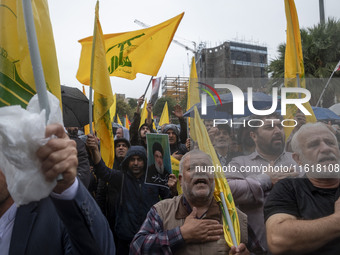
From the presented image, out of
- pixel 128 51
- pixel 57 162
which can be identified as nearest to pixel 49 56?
pixel 57 162

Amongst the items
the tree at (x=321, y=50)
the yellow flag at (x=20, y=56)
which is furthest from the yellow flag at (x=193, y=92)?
the tree at (x=321, y=50)

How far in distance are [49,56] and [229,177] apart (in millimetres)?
1417

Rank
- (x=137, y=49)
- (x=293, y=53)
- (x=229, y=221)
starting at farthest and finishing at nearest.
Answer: (x=137, y=49)
(x=293, y=53)
(x=229, y=221)

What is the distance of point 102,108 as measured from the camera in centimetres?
318

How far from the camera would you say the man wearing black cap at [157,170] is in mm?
3027

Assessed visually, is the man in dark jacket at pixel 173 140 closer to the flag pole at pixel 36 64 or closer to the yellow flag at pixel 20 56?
the yellow flag at pixel 20 56

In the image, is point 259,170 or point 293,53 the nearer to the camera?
point 259,170

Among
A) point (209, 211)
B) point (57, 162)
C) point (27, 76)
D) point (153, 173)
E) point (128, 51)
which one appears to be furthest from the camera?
point (128, 51)

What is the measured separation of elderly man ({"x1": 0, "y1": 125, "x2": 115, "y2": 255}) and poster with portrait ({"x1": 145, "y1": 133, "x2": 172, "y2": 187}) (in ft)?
5.58

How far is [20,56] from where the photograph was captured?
1.61 metres

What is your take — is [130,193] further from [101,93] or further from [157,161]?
[101,93]

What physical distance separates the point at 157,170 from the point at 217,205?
0.99m

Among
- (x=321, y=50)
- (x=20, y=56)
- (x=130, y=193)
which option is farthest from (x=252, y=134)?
(x=321, y=50)

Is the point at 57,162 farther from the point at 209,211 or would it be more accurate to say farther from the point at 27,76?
the point at 209,211
